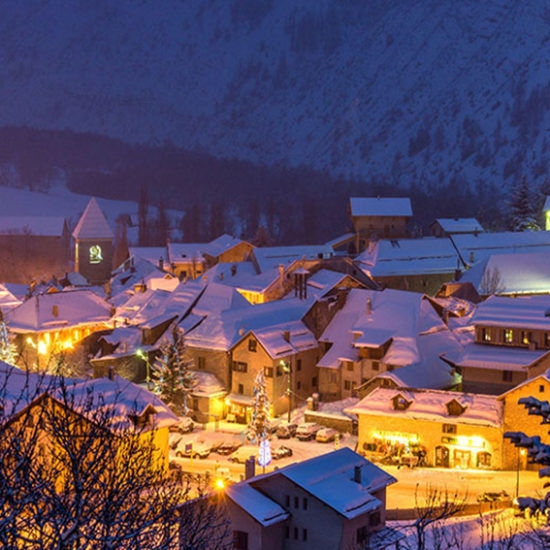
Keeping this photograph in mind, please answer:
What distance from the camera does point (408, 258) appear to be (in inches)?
3469

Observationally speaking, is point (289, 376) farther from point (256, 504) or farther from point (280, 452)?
point (256, 504)

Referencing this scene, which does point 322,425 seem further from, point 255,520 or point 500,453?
point 255,520

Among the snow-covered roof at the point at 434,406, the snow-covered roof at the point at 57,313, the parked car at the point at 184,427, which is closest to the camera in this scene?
the snow-covered roof at the point at 434,406

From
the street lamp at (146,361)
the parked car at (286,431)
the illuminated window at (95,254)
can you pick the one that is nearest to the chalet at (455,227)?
the illuminated window at (95,254)

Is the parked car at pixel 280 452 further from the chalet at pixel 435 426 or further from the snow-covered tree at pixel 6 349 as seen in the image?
the snow-covered tree at pixel 6 349

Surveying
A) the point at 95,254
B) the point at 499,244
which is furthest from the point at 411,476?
the point at 95,254

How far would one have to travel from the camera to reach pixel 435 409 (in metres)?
43.8

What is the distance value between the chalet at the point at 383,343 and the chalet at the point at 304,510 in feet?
59.2

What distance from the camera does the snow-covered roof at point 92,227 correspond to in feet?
362

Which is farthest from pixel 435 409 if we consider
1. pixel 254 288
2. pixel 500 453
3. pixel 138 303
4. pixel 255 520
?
pixel 138 303

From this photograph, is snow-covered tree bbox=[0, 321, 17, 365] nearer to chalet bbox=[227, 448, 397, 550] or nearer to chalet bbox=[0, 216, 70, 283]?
chalet bbox=[227, 448, 397, 550]

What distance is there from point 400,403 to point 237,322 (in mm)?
15197

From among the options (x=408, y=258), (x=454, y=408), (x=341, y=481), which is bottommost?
(x=454, y=408)

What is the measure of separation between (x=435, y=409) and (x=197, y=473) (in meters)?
12.7
